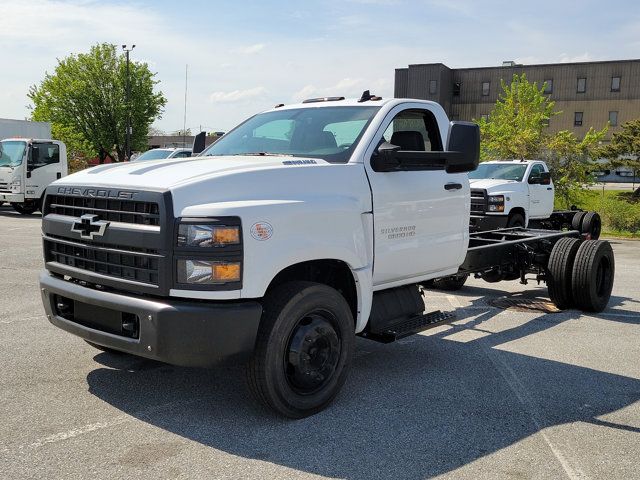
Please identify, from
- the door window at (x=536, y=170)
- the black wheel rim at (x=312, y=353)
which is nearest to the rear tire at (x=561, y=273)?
the black wheel rim at (x=312, y=353)

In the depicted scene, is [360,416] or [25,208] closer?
[360,416]

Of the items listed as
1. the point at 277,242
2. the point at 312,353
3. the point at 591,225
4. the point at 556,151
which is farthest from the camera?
the point at 556,151

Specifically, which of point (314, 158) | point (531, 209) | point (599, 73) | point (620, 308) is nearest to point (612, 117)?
point (599, 73)

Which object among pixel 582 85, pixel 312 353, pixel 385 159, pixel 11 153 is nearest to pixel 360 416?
pixel 312 353

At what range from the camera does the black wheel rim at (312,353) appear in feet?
13.5

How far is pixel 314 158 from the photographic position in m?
4.70

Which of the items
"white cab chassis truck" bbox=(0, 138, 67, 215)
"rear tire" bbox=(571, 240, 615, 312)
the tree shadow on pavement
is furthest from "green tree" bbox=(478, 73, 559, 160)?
the tree shadow on pavement

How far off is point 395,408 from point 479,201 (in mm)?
9046

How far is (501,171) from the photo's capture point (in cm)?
1447

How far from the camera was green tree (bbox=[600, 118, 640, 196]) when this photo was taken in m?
30.7

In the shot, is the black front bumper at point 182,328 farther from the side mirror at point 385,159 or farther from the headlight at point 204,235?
the side mirror at point 385,159

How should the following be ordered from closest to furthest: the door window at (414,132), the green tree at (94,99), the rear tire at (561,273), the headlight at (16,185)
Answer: the door window at (414,132)
the rear tire at (561,273)
the headlight at (16,185)
the green tree at (94,99)

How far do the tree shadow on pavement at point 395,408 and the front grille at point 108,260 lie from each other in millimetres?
961

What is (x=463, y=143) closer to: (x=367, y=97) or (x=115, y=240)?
(x=367, y=97)
